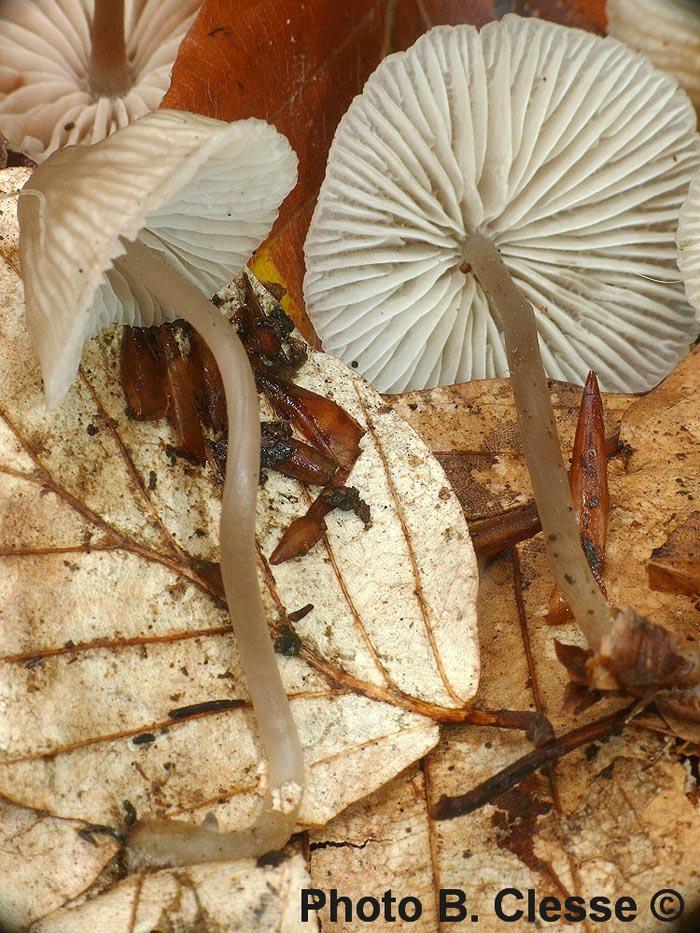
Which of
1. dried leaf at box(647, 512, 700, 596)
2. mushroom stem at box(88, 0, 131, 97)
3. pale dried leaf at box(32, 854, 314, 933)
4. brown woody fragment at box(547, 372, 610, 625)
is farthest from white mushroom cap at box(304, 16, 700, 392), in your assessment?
pale dried leaf at box(32, 854, 314, 933)

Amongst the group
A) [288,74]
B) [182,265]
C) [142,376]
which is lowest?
[142,376]

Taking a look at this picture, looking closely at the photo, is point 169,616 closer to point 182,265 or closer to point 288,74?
point 182,265

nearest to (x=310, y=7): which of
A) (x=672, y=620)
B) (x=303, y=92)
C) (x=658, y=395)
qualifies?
(x=303, y=92)

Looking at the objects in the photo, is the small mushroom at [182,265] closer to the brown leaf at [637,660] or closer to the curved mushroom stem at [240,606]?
the curved mushroom stem at [240,606]

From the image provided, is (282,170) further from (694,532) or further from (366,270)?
(694,532)

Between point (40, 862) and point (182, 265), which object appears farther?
point (182, 265)

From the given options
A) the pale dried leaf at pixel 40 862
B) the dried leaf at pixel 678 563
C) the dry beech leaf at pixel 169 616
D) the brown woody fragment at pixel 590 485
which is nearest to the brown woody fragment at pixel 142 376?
the dry beech leaf at pixel 169 616

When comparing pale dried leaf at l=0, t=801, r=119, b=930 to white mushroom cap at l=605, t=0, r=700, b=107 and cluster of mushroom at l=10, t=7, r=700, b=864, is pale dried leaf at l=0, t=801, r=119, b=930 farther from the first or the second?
white mushroom cap at l=605, t=0, r=700, b=107

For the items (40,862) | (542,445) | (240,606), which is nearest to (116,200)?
(240,606)
